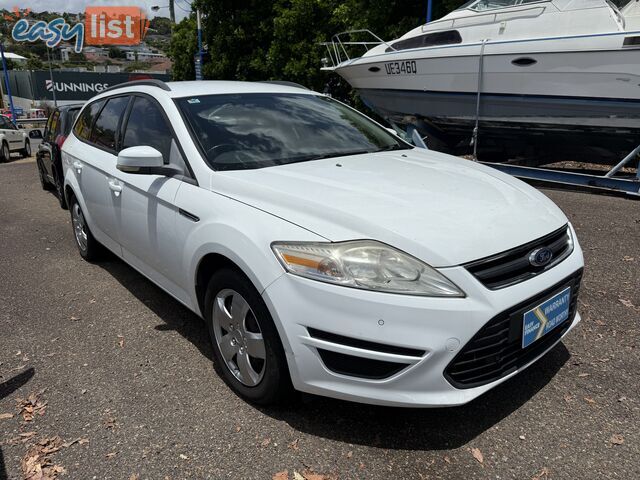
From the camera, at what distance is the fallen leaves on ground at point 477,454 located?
230 cm

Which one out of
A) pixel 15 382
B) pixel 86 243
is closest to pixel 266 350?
pixel 15 382

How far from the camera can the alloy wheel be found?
2.55 m

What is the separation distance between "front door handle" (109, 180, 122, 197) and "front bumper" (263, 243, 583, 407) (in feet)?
6.30

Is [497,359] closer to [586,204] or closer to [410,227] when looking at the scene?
[410,227]

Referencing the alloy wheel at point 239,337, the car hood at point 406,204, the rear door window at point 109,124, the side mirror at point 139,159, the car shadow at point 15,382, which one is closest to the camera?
the car hood at point 406,204

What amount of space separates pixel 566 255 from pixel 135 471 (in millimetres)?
2289

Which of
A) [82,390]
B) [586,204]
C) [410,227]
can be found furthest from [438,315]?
[586,204]

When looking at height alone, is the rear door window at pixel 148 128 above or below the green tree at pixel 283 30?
below

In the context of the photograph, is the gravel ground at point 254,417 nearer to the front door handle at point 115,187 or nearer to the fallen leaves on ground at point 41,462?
the fallen leaves on ground at point 41,462

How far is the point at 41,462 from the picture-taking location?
7.72 ft

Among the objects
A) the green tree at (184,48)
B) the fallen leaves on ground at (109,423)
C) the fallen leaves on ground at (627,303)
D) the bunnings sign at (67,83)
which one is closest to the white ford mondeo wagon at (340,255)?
the fallen leaves on ground at (109,423)

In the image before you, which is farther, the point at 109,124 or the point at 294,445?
the point at 109,124

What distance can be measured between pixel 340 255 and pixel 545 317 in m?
1.03

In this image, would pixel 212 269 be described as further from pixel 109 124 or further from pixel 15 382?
pixel 109 124
